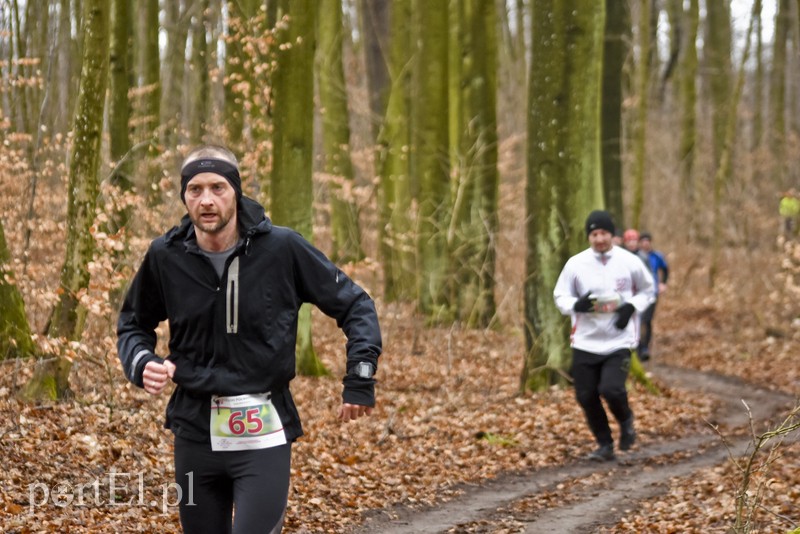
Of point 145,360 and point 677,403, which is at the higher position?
point 145,360

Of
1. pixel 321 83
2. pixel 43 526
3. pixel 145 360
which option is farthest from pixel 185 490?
pixel 321 83

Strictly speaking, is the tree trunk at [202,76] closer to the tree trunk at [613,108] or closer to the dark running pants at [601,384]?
the tree trunk at [613,108]

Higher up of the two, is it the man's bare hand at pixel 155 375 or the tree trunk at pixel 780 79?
the tree trunk at pixel 780 79

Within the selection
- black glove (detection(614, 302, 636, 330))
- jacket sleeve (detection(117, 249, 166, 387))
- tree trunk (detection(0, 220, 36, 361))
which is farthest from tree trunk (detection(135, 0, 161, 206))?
jacket sleeve (detection(117, 249, 166, 387))

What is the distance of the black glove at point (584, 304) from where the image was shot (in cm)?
884

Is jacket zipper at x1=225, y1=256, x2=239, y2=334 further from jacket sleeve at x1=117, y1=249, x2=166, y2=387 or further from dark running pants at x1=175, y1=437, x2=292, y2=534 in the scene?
dark running pants at x1=175, y1=437, x2=292, y2=534

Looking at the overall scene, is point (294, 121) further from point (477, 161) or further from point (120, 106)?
point (477, 161)

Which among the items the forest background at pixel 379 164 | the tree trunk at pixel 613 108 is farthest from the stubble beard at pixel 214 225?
the tree trunk at pixel 613 108

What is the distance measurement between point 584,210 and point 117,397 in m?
6.06

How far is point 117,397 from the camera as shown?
9000mm

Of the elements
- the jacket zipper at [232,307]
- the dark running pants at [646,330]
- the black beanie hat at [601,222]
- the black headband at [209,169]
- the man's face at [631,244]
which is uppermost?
the black headband at [209,169]

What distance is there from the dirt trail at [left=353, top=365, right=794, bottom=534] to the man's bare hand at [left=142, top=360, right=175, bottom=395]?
3.27 m

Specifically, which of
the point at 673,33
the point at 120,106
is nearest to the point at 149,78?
the point at 120,106

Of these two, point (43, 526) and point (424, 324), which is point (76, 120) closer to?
point (43, 526)
